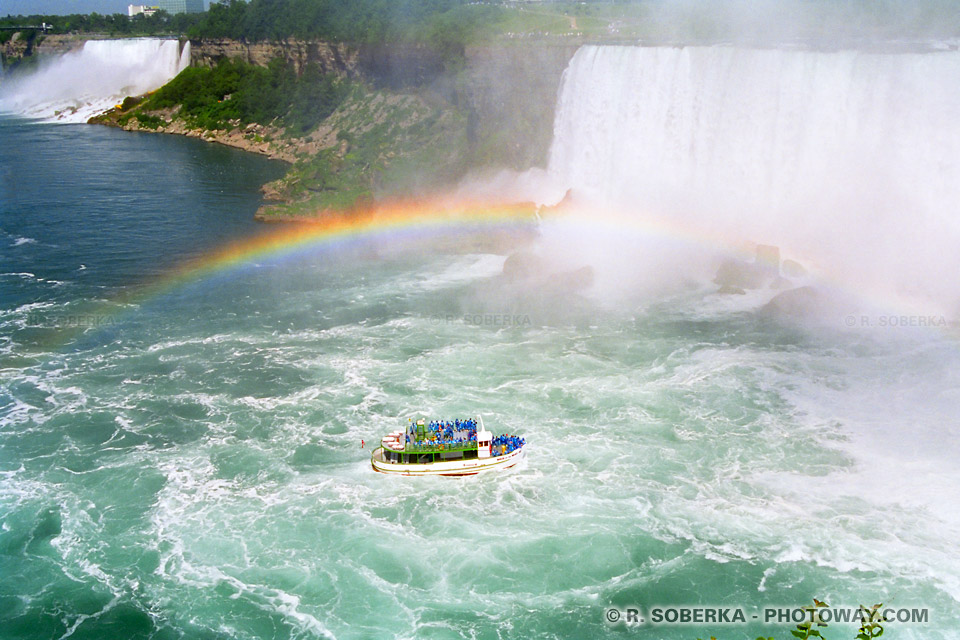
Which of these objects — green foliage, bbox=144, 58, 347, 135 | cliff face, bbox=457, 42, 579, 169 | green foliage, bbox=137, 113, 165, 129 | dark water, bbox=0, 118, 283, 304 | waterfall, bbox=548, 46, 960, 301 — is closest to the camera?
waterfall, bbox=548, 46, 960, 301

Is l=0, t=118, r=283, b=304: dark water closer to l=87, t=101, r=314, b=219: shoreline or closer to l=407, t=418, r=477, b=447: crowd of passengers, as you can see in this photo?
l=87, t=101, r=314, b=219: shoreline

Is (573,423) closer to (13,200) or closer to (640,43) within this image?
(640,43)

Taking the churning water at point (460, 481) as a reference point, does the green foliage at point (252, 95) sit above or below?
above

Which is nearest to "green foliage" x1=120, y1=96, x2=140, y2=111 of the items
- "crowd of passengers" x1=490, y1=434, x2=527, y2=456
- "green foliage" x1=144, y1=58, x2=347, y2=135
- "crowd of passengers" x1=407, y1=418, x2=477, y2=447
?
"green foliage" x1=144, y1=58, x2=347, y2=135

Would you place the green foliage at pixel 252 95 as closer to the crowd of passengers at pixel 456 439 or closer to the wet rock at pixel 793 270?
the wet rock at pixel 793 270

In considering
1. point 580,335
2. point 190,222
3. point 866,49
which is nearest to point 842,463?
point 580,335

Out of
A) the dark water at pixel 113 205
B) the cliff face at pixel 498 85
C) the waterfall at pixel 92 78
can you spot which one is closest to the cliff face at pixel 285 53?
the cliff face at pixel 498 85

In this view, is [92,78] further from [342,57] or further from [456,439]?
[456,439]
